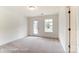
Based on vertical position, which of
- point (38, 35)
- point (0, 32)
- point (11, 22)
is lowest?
point (38, 35)

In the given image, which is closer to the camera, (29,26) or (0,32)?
(0,32)

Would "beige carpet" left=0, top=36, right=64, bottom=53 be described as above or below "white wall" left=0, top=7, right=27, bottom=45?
below

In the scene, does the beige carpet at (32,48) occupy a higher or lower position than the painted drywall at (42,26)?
lower

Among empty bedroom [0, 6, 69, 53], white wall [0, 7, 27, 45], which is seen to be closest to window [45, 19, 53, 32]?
empty bedroom [0, 6, 69, 53]

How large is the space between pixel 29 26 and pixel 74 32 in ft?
21.2

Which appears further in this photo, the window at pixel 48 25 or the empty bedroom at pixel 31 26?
the window at pixel 48 25

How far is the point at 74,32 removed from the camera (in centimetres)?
292

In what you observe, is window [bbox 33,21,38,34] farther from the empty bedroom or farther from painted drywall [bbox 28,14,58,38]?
painted drywall [bbox 28,14,58,38]

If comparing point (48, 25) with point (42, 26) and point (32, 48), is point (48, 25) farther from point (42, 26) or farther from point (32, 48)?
point (32, 48)

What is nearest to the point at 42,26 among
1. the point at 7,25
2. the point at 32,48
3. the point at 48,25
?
the point at 48,25

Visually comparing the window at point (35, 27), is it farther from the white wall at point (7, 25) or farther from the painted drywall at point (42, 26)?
the white wall at point (7, 25)

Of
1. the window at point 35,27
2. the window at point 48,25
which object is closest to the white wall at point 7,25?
the window at point 35,27
